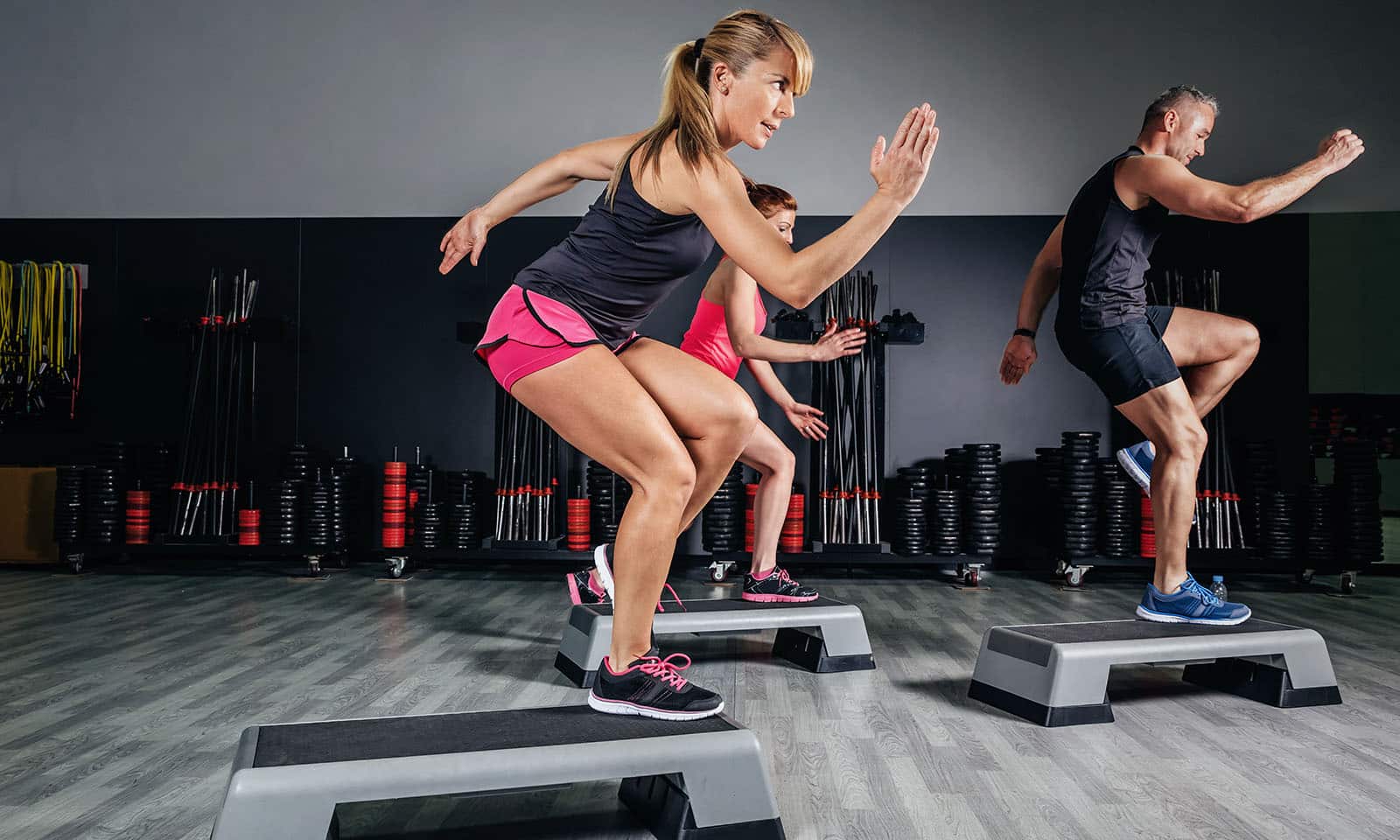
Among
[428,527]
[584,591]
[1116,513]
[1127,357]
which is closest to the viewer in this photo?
[1127,357]

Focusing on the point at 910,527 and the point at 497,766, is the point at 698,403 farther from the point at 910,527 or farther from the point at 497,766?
the point at 910,527

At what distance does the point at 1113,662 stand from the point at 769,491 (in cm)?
136

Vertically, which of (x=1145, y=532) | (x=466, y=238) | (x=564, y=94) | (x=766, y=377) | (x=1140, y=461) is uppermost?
(x=564, y=94)

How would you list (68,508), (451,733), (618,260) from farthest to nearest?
1. (68,508)
2. (618,260)
3. (451,733)

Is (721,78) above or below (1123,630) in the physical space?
above

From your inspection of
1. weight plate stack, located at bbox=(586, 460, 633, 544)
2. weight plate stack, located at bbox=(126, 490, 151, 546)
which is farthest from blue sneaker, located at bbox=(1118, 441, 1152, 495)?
weight plate stack, located at bbox=(126, 490, 151, 546)

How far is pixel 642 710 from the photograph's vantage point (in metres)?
1.87

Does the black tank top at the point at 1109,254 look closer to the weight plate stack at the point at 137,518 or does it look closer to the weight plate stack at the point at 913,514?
the weight plate stack at the point at 913,514

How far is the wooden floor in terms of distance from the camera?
1.83 m

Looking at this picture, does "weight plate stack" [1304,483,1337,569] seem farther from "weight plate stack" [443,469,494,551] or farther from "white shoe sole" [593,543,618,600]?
"weight plate stack" [443,469,494,551]

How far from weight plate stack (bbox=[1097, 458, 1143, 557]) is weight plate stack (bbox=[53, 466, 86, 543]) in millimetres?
5543

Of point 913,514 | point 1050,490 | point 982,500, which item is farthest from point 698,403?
point 1050,490

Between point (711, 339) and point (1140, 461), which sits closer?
point (1140, 461)

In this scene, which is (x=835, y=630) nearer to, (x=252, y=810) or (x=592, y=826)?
(x=592, y=826)
